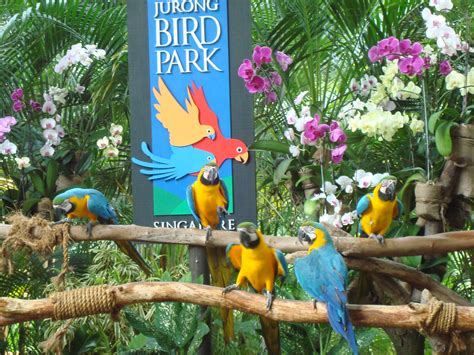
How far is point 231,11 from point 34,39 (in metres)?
1.66

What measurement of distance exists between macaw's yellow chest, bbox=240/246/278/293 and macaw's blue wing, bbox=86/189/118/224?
0.79 meters

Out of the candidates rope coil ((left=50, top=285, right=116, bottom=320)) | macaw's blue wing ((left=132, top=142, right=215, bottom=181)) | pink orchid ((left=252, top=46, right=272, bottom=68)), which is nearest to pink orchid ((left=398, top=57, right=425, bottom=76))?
pink orchid ((left=252, top=46, right=272, bottom=68))

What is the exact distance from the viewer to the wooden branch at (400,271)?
326 centimetres

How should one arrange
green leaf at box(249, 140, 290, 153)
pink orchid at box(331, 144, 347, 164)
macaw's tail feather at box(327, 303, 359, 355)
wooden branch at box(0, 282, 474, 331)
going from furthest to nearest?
1. green leaf at box(249, 140, 290, 153)
2. pink orchid at box(331, 144, 347, 164)
3. wooden branch at box(0, 282, 474, 331)
4. macaw's tail feather at box(327, 303, 359, 355)

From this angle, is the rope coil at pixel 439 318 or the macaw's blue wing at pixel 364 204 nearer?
the rope coil at pixel 439 318

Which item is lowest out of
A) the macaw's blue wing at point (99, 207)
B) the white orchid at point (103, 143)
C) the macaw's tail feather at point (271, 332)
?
the macaw's tail feather at point (271, 332)

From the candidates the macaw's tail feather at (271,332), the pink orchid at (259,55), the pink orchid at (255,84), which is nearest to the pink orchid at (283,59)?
the pink orchid at (259,55)

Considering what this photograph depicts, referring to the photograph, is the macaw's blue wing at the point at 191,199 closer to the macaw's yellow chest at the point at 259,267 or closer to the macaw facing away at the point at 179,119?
the macaw facing away at the point at 179,119

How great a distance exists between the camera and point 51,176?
4480mm

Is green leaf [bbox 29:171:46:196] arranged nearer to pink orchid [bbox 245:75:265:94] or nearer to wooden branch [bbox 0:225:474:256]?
wooden branch [bbox 0:225:474:256]

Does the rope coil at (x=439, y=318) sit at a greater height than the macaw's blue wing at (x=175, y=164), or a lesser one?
lesser

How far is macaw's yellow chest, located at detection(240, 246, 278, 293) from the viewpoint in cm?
280

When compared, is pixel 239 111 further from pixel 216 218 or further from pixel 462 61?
pixel 462 61

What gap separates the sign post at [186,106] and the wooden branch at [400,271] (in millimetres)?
470
